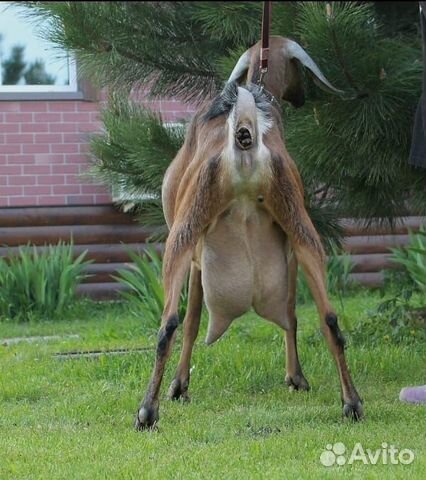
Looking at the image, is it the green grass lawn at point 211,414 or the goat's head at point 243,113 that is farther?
the goat's head at point 243,113

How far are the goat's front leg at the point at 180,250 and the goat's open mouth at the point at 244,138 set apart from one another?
14 centimetres

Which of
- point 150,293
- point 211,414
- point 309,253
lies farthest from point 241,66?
point 150,293

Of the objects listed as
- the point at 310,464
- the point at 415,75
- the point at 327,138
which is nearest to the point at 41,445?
the point at 310,464

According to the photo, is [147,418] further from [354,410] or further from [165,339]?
[354,410]

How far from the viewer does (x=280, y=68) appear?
5.52 m

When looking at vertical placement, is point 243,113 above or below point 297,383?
above

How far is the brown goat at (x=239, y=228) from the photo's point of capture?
177 inches

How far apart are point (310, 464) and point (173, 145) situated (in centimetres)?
337

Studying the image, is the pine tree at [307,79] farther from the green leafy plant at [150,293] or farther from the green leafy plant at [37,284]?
the green leafy plant at [37,284]

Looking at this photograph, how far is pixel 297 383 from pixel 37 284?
4420mm

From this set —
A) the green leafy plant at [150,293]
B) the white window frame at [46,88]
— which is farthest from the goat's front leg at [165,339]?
the white window frame at [46,88]

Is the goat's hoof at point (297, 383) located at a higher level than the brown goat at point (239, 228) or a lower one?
lower

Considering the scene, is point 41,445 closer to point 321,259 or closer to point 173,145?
point 321,259

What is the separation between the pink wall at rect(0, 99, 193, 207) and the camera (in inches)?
423
